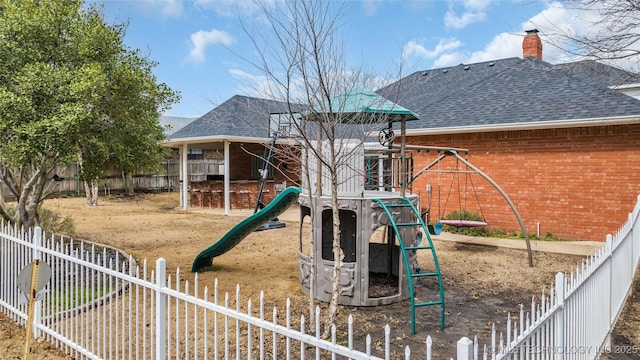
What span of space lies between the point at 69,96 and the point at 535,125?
11.0 meters

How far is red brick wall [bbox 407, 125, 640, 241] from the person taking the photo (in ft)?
37.0

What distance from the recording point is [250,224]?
8.02 metres

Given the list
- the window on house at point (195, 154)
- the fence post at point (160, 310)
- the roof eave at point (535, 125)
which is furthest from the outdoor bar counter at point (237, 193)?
the fence post at point (160, 310)

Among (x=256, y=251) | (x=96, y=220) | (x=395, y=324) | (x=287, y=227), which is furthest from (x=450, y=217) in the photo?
(x=96, y=220)

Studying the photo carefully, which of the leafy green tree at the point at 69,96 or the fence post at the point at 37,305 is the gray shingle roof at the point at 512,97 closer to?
the leafy green tree at the point at 69,96

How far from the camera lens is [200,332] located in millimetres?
5445

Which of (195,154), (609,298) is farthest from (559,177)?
(195,154)

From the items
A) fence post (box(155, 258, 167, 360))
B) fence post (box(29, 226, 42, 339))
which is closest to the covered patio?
fence post (box(29, 226, 42, 339))

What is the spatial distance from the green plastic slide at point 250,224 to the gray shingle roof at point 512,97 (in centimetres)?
363

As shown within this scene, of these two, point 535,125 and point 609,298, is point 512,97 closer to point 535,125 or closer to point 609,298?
point 535,125

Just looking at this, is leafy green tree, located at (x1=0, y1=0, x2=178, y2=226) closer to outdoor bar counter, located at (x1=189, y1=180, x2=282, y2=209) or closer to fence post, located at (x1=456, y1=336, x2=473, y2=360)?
fence post, located at (x1=456, y1=336, x2=473, y2=360)

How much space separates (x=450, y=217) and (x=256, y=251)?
20.7 feet

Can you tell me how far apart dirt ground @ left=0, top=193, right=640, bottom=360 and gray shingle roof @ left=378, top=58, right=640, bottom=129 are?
405cm

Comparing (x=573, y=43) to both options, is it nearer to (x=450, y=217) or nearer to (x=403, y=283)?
(x=403, y=283)
